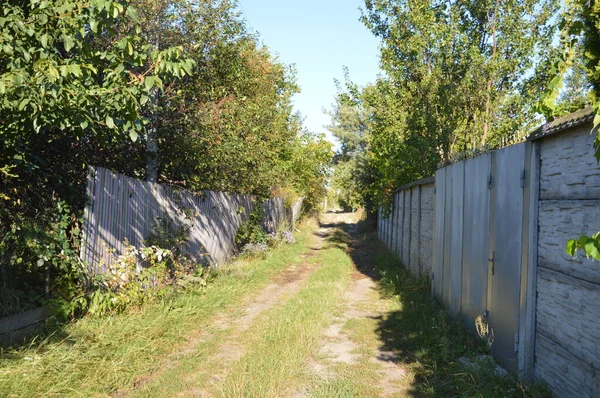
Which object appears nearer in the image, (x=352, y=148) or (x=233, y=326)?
(x=233, y=326)

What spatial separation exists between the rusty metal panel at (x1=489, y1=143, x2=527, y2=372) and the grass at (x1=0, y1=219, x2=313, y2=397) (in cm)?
354

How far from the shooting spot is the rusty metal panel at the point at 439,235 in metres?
8.41

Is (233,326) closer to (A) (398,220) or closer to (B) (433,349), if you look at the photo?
(B) (433,349)

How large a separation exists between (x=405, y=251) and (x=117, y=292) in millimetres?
8523

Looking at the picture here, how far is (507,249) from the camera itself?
513cm

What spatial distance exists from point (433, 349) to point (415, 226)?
6.28 m

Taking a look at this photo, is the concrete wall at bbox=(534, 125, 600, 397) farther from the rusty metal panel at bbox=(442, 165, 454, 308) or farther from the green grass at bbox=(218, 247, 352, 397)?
the rusty metal panel at bbox=(442, 165, 454, 308)

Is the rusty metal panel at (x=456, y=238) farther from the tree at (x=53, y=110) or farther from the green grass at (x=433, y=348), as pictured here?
the tree at (x=53, y=110)

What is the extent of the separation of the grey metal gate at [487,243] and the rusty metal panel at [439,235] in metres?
0.03

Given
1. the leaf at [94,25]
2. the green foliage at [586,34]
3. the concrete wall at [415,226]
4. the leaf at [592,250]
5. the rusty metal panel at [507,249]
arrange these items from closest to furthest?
the leaf at [592,250] → the green foliage at [586,34] → the leaf at [94,25] → the rusty metal panel at [507,249] → the concrete wall at [415,226]

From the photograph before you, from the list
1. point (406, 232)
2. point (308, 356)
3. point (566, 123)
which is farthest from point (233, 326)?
point (406, 232)

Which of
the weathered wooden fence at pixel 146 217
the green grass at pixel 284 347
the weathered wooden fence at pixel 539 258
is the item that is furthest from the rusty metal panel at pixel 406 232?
the weathered wooden fence at pixel 539 258

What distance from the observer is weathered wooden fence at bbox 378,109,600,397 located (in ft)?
11.9

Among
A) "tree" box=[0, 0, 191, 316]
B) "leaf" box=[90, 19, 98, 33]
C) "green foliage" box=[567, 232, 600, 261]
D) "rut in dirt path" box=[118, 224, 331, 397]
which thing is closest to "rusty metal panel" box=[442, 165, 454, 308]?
"rut in dirt path" box=[118, 224, 331, 397]
